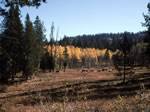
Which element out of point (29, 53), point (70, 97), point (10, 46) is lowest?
point (70, 97)

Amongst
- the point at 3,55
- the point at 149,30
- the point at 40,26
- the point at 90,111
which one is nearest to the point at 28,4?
the point at 90,111

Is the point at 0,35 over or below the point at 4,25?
below

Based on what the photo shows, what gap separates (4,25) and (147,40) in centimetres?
2460

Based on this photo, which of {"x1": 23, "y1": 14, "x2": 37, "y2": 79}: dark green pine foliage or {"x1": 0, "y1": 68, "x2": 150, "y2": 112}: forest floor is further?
{"x1": 23, "y1": 14, "x2": 37, "y2": 79}: dark green pine foliage

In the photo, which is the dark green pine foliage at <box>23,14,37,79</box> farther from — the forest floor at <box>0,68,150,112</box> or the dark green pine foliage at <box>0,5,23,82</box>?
the forest floor at <box>0,68,150,112</box>

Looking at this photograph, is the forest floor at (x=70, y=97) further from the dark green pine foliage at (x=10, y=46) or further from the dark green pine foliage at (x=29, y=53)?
the dark green pine foliage at (x=29, y=53)

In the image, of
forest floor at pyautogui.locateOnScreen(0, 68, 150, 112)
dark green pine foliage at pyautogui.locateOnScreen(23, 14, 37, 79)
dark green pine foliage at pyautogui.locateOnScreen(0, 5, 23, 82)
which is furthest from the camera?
dark green pine foliage at pyautogui.locateOnScreen(23, 14, 37, 79)

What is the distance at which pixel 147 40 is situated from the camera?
70.6 feet

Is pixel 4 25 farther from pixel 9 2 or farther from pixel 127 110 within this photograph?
pixel 127 110

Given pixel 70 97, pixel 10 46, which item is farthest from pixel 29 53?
pixel 70 97

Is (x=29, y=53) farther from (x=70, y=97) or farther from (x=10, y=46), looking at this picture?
(x=70, y=97)

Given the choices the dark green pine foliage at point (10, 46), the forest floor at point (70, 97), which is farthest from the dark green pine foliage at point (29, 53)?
the forest floor at point (70, 97)

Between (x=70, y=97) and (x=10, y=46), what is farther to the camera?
(x=10, y=46)

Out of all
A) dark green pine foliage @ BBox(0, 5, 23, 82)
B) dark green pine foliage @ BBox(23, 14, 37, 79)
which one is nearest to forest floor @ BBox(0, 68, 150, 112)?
dark green pine foliage @ BBox(0, 5, 23, 82)
